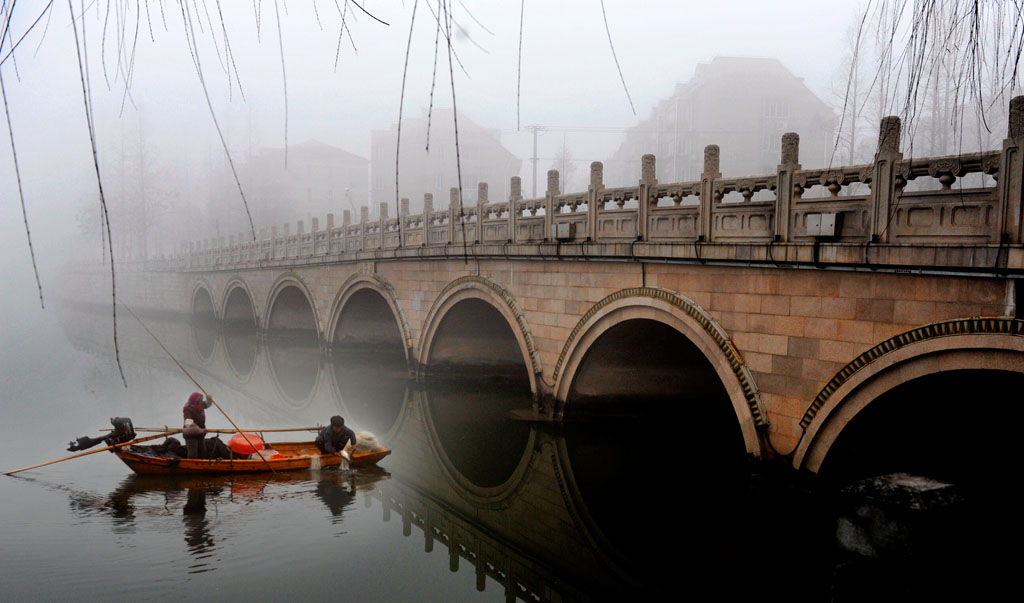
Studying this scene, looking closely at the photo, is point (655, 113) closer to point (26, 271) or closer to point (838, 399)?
point (838, 399)

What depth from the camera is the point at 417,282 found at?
1888 centimetres

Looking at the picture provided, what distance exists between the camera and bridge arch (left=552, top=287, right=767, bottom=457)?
9664 mm

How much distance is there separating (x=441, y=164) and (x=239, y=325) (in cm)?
2094

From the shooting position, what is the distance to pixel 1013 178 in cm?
677

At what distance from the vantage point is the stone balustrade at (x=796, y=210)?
691cm

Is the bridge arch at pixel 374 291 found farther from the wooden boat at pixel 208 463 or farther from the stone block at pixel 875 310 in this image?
the stone block at pixel 875 310

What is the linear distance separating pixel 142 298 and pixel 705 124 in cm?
3597

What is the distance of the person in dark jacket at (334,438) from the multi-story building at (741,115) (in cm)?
2637

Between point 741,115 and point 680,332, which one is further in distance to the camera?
point 741,115

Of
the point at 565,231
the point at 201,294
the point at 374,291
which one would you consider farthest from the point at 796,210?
the point at 201,294

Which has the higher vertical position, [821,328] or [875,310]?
[875,310]

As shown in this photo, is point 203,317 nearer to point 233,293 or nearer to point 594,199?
point 233,293

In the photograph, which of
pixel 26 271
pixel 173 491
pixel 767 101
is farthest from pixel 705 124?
pixel 26 271

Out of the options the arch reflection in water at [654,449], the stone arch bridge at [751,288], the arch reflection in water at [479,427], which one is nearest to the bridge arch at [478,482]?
the arch reflection in water at [479,427]
